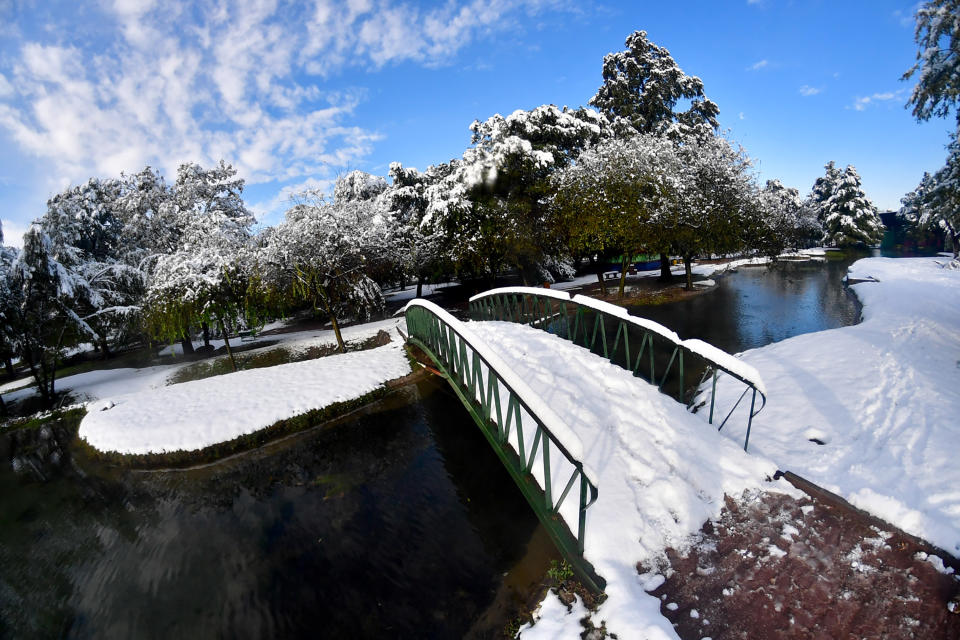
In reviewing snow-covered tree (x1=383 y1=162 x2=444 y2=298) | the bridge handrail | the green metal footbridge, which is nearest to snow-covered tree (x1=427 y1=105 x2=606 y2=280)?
snow-covered tree (x1=383 y1=162 x2=444 y2=298)

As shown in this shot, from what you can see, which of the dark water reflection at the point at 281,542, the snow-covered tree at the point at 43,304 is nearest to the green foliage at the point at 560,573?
the dark water reflection at the point at 281,542

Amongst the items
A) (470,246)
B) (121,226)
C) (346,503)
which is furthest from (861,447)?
(121,226)

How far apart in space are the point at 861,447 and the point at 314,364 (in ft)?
46.0

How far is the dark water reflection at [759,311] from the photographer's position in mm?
12992

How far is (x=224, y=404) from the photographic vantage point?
36.7ft

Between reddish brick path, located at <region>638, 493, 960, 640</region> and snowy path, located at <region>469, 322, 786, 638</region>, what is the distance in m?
0.21

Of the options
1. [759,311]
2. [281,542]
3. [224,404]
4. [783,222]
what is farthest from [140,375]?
[783,222]

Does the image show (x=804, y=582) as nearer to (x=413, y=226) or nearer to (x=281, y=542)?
(x=281, y=542)

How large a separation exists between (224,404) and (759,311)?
1961 centimetres

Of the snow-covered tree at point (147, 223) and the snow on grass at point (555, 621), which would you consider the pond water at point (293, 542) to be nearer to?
the snow on grass at point (555, 621)

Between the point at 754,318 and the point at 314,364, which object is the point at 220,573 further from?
the point at 754,318

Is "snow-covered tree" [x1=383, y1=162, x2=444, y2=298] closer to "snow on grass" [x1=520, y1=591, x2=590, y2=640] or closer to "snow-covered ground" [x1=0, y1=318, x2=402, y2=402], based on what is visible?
"snow-covered ground" [x1=0, y1=318, x2=402, y2=402]

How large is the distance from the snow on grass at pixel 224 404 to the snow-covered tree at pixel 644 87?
2404 centimetres

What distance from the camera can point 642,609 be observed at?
3.44 metres
